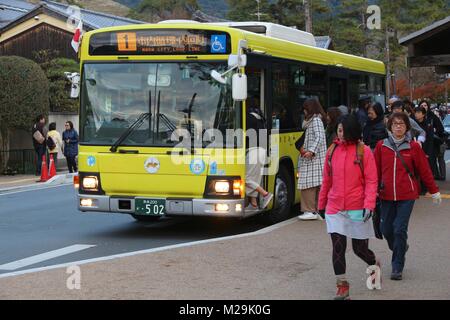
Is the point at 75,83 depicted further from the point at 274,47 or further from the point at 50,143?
the point at 50,143

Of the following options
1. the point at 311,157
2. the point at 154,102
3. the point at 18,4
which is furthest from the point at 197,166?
the point at 18,4

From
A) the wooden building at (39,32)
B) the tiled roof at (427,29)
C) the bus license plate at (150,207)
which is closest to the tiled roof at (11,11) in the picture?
the wooden building at (39,32)

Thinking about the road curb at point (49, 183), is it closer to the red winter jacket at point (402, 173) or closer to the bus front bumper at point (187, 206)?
the bus front bumper at point (187, 206)

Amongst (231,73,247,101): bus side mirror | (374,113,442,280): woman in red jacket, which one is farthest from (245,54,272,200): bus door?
(374,113,442,280): woman in red jacket

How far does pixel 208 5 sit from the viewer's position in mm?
130125

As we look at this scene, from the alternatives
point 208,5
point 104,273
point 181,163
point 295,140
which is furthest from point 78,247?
point 208,5

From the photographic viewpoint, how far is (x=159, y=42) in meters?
10.9

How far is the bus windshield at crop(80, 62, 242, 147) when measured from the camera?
10.5 metres

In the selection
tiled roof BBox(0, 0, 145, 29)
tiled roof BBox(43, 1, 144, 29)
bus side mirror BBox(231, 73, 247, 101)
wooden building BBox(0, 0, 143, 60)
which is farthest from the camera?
tiled roof BBox(43, 1, 144, 29)

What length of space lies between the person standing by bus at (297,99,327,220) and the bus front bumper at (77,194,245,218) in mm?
1605

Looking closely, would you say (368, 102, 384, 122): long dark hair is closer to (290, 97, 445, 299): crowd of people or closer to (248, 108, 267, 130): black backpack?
(248, 108, 267, 130): black backpack

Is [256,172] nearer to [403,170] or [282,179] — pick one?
[282,179]

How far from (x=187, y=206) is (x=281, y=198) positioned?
221 cm
